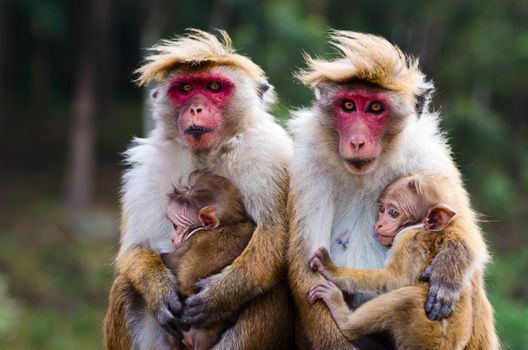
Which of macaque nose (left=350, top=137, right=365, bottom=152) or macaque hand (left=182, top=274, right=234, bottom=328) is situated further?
macaque hand (left=182, top=274, right=234, bottom=328)

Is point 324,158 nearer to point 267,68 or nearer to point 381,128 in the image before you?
point 381,128

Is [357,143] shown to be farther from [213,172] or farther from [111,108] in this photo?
[111,108]

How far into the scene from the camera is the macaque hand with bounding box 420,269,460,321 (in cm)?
509

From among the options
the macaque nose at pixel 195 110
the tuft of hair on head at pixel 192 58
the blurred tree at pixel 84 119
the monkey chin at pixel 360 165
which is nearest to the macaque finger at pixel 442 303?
the monkey chin at pixel 360 165

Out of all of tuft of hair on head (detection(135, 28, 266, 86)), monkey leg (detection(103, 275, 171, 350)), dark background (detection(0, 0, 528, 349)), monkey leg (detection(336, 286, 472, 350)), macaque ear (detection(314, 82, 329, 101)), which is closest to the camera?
monkey leg (detection(336, 286, 472, 350))

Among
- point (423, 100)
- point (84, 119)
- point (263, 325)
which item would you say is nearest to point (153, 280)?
point (263, 325)

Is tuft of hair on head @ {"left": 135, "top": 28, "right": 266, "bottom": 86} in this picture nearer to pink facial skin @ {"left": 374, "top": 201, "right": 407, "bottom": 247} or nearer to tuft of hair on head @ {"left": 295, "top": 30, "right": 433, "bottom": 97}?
tuft of hair on head @ {"left": 295, "top": 30, "right": 433, "bottom": 97}

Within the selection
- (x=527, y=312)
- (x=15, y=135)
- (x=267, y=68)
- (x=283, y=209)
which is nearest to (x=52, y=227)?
(x=15, y=135)

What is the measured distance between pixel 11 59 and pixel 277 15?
11552mm

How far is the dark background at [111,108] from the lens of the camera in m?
18.1

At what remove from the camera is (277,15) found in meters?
16.8

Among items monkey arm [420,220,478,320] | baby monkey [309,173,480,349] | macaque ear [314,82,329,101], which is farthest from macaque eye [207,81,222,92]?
monkey arm [420,220,478,320]

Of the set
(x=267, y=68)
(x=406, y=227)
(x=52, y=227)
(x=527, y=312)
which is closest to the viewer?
(x=406, y=227)

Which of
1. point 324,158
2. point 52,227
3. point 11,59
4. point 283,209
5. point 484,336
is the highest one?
point 324,158
